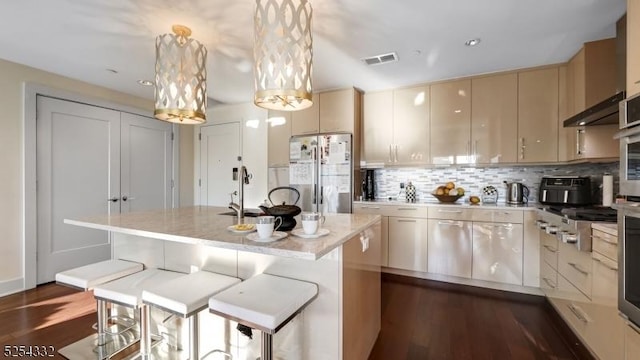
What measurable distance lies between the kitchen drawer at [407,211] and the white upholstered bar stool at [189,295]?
217cm

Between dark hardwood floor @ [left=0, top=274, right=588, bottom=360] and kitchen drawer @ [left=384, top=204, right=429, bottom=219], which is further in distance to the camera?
kitchen drawer @ [left=384, top=204, right=429, bottom=219]

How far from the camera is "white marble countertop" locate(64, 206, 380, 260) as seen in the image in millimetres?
1144

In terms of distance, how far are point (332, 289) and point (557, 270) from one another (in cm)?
202

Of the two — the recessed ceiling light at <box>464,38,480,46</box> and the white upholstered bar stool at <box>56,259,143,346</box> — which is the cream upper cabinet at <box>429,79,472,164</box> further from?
the white upholstered bar stool at <box>56,259,143,346</box>

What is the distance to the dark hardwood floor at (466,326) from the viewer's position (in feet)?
6.20

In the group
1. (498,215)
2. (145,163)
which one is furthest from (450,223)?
(145,163)

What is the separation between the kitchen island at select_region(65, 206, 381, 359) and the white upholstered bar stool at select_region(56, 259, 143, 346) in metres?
0.13

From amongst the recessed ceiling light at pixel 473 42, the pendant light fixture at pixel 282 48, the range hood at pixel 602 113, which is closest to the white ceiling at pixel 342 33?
the recessed ceiling light at pixel 473 42

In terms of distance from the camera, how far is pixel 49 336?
6.65 ft

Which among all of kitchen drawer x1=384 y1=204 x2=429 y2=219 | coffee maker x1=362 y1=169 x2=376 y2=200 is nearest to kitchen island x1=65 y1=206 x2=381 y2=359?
kitchen drawer x1=384 y1=204 x2=429 y2=219

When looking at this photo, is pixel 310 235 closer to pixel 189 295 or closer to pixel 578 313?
pixel 189 295

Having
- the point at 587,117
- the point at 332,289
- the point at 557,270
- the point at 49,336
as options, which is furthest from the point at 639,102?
the point at 49,336

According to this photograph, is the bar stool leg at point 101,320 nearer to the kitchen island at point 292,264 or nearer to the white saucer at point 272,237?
the kitchen island at point 292,264

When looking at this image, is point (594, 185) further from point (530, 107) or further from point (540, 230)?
point (530, 107)
